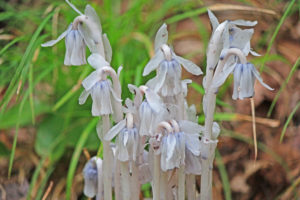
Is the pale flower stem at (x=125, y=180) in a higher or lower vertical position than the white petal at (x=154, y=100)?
lower

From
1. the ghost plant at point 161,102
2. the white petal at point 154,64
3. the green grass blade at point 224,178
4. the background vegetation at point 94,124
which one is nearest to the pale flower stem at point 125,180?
the ghost plant at point 161,102

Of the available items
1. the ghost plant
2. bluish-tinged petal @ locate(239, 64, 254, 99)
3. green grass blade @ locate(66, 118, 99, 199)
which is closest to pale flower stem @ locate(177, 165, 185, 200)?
the ghost plant

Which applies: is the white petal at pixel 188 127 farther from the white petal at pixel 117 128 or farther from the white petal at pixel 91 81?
the white petal at pixel 91 81

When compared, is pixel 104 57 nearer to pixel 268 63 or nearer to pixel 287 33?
pixel 268 63

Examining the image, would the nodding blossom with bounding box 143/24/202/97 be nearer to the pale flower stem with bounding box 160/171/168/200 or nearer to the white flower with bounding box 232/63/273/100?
the white flower with bounding box 232/63/273/100

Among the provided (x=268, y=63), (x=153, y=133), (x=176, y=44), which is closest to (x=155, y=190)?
(x=153, y=133)

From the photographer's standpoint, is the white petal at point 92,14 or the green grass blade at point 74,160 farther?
the green grass blade at point 74,160

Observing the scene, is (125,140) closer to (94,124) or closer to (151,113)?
(151,113)

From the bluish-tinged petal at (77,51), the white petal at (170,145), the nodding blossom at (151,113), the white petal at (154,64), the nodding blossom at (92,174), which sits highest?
the bluish-tinged petal at (77,51)

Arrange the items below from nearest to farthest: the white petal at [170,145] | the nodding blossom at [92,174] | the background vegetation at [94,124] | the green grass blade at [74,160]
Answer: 1. the white petal at [170,145]
2. the nodding blossom at [92,174]
3. the green grass blade at [74,160]
4. the background vegetation at [94,124]
